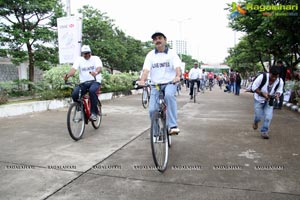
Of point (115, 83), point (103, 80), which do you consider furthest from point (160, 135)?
point (115, 83)

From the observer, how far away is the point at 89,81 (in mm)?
5613

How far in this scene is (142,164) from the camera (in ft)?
12.5

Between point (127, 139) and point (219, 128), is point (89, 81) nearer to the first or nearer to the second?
point (127, 139)

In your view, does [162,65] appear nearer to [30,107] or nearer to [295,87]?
[30,107]

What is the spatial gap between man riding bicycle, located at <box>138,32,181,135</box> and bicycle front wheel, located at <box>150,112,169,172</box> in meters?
0.23

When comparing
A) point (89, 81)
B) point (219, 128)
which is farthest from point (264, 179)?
point (89, 81)

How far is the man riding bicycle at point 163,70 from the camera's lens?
404 cm

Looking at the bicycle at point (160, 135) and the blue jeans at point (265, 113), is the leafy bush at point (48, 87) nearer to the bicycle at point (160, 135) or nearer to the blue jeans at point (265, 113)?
the bicycle at point (160, 135)

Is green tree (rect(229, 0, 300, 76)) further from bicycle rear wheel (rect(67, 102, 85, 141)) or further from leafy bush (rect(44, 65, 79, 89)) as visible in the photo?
leafy bush (rect(44, 65, 79, 89))

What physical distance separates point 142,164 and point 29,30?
36.7 ft

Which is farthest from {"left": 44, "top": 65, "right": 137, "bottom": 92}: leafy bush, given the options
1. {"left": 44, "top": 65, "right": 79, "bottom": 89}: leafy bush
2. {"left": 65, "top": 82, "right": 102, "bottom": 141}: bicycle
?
{"left": 65, "top": 82, "right": 102, "bottom": 141}: bicycle

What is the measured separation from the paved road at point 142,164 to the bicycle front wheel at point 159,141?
0.14m

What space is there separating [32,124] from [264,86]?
5374 millimetres

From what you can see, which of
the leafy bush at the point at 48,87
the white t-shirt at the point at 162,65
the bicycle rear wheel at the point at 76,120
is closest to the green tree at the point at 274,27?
the white t-shirt at the point at 162,65
